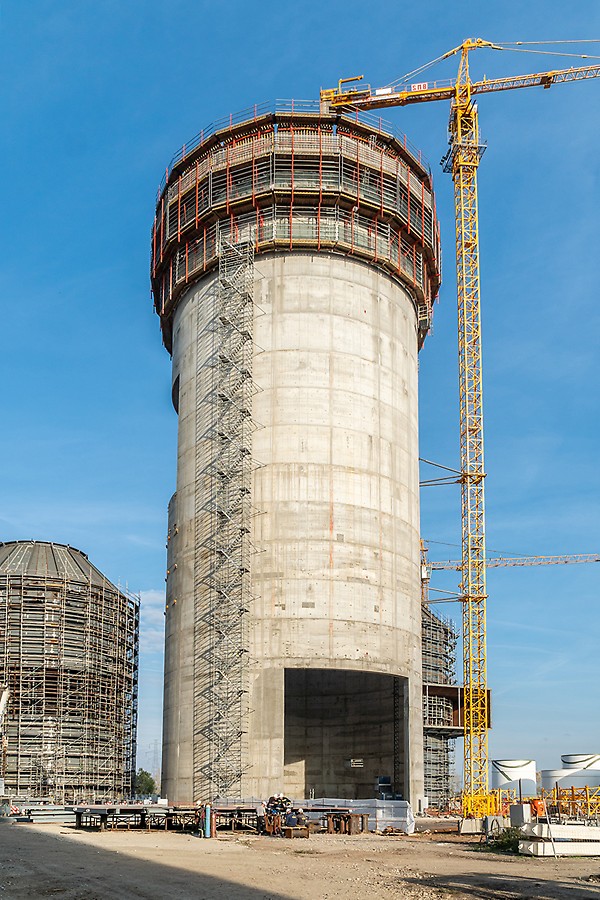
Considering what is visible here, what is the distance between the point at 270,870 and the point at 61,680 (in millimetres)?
49698

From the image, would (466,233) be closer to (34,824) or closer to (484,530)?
(484,530)

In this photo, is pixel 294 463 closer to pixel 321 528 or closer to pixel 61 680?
pixel 321 528

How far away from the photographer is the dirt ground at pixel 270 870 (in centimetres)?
2386

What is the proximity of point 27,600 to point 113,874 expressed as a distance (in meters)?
51.3

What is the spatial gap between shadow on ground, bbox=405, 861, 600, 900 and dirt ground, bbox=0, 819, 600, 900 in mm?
28

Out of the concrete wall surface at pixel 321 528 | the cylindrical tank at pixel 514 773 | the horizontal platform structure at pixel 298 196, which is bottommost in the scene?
the cylindrical tank at pixel 514 773

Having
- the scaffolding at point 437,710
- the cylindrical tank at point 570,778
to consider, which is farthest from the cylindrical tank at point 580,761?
the scaffolding at point 437,710

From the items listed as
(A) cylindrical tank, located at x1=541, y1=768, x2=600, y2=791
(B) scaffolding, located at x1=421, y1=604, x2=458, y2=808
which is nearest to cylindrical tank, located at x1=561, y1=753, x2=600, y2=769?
(A) cylindrical tank, located at x1=541, y1=768, x2=600, y2=791

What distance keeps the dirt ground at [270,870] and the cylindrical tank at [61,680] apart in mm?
33490

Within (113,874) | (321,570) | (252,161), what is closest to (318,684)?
(321,570)

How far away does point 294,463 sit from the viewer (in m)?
54.9

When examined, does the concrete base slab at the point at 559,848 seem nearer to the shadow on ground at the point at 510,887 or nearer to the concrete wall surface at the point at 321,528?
the shadow on ground at the point at 510,887

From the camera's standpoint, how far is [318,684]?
62688mm

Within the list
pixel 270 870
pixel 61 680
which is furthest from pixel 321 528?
pixel 61 680
